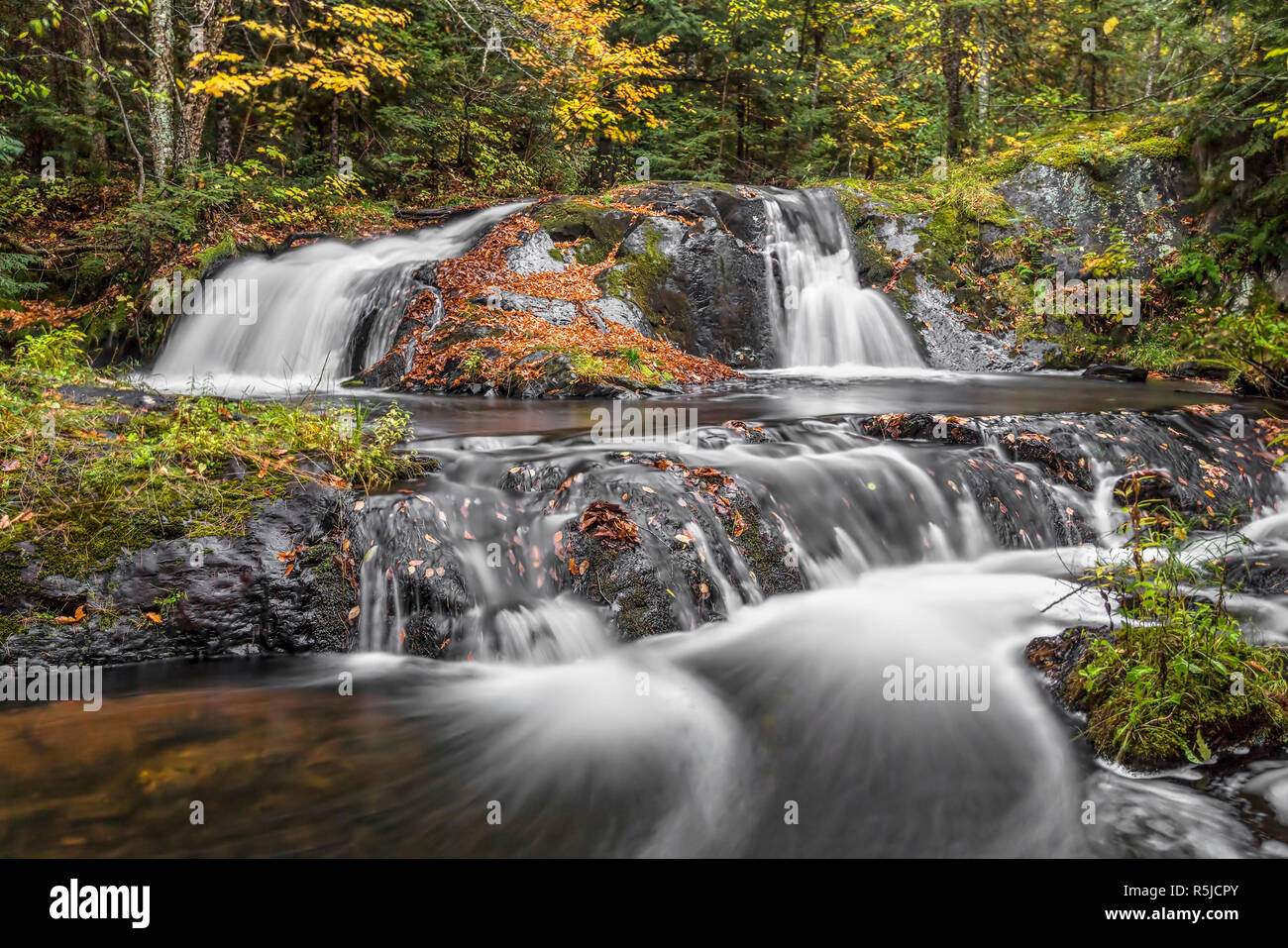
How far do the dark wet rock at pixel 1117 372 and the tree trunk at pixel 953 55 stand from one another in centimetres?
724

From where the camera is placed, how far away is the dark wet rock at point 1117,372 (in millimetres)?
10336

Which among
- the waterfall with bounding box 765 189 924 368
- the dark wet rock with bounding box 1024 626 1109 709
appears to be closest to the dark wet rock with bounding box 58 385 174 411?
the dark wet rock with bounding box 1024 626 1109 709

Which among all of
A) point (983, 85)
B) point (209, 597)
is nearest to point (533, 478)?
point (209, 597)

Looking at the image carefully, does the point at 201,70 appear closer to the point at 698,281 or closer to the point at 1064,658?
the point at 698,281

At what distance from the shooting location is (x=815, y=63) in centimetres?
1723

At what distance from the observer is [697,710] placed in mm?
3852

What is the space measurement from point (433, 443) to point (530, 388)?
10.4 ft

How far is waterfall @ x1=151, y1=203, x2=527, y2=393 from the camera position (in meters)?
9.83

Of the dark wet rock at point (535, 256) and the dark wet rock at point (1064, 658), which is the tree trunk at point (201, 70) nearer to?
the dark wet rock at point (535, 256)

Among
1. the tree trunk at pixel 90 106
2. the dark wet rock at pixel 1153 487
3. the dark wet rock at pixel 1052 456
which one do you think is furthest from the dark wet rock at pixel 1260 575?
the tree trunk at pixel 90 106

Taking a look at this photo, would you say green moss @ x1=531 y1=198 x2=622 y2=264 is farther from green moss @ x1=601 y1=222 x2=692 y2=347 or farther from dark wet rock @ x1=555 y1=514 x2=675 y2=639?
dark wet rock @ x1=555 y1=514 x2=675 y2=639

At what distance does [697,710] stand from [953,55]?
15.8m
